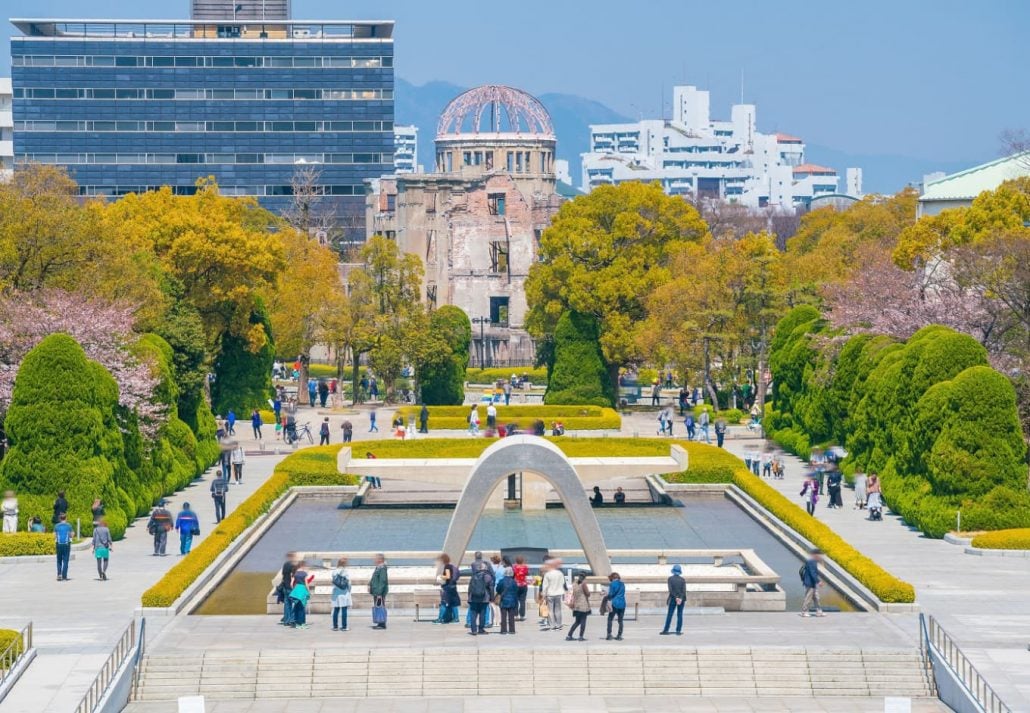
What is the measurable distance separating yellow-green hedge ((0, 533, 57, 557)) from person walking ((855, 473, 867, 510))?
23.7 m

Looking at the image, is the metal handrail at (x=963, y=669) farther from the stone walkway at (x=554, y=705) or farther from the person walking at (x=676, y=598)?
the person walking at (x=676, y=598)

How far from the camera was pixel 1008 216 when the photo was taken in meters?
70.7

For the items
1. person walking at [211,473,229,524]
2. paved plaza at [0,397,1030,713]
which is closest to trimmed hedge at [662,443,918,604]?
paved plaza at [0,397,1030,713]

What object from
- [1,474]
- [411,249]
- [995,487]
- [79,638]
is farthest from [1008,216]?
[411,249]

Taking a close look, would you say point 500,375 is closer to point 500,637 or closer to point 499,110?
point 499,110

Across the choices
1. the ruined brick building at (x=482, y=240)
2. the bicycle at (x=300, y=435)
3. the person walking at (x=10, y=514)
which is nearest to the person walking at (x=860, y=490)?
the person walking at (x=10, y=514)

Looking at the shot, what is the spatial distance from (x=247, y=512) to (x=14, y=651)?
19.5m

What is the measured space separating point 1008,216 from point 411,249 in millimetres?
64351

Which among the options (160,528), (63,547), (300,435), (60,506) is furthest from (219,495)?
(300,435)

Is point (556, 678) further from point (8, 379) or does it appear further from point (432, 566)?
point (8, 379)

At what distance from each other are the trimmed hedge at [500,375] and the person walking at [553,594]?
2961 inches

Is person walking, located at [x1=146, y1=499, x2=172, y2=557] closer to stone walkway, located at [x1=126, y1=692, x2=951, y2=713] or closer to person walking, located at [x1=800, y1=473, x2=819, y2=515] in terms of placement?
stone walkway, located at [x1=126, y1=692, x2=951, y2=713]

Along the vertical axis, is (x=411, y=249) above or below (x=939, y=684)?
above

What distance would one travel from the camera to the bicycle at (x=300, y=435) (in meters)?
75.9
